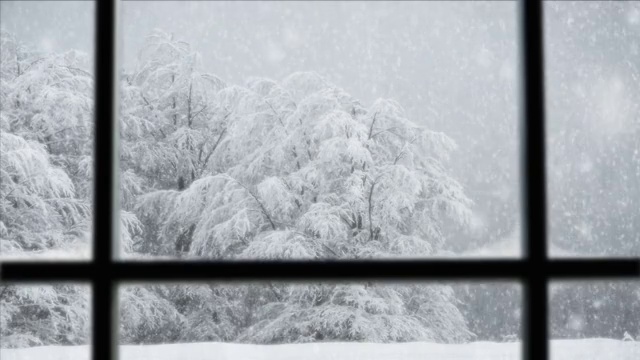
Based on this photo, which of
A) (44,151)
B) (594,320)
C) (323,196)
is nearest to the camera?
(44,151)

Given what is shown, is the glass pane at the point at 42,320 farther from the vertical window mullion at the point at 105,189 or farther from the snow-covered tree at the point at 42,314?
the vertical window mullion at the point at 105,189

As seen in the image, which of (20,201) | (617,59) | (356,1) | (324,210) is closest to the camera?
(20,201)

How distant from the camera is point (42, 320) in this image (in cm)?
638

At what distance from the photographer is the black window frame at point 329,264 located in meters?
0.34

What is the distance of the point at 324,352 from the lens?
684 centimetres

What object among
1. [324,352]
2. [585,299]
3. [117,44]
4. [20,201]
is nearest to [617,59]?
[585,299]

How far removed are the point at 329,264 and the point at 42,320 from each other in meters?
6.64

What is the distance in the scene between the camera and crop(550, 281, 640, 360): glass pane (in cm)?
725

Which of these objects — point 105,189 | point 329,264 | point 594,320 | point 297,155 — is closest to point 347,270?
point 329,264

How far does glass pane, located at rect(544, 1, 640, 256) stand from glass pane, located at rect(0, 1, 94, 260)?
4729 mm

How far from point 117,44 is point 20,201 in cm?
598

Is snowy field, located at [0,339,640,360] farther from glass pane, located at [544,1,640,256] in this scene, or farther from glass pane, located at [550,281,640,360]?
glass pane, located at [544,1,640,256]

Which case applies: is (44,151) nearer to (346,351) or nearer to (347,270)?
(346,351)

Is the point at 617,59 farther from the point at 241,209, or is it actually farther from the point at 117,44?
the point at 117,44
